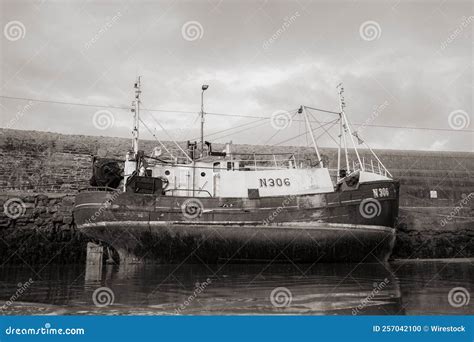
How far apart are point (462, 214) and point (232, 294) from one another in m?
17.8

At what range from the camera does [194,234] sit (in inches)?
665

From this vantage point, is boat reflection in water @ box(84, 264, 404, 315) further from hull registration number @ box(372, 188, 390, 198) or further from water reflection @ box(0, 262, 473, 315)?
hull registration number @ box(372, 188, 390, 198)

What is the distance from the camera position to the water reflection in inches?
320

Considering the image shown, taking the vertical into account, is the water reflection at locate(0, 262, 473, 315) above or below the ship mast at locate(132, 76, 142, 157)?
below

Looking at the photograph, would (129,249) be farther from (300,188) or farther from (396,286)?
(396,286)

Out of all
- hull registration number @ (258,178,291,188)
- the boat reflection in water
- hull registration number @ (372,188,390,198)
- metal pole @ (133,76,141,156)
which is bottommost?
the boat reflection in water

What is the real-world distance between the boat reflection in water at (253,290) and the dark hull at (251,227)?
132cm

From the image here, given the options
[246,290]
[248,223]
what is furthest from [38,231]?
[246,290]

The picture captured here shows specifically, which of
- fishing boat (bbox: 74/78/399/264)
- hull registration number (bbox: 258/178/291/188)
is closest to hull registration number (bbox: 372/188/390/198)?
fishing boat (bbox: 74/78/399/264)

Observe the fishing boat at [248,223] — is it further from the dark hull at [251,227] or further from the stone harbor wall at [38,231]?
the stone harbor wall at [38,231]

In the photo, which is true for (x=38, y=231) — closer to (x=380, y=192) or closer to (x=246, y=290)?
(x=246, y=290)

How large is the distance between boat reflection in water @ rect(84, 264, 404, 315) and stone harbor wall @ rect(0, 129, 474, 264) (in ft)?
19.9

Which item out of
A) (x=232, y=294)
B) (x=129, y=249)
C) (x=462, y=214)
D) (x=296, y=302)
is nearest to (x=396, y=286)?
(x=296, y=302)

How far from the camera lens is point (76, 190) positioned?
24.6 m
